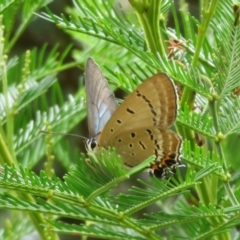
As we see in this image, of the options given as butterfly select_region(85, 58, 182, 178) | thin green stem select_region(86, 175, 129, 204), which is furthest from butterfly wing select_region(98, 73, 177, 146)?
thin green stem select_region(86, 175, 129, 204)

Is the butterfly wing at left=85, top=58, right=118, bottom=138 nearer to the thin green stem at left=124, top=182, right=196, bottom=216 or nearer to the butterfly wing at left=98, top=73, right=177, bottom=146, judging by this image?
the butterfly wing at left=98, top=73, right=177, bottom=146

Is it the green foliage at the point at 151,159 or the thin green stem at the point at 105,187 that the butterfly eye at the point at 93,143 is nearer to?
the green foliage at the point at 151,159

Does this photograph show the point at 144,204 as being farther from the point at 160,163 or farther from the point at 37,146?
the point at 37,146

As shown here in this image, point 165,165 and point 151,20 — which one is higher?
point 151,20

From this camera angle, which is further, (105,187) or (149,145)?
(149,145)

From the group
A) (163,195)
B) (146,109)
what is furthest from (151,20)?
(163,195)

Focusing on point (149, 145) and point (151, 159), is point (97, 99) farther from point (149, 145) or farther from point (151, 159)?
point (151, 159)

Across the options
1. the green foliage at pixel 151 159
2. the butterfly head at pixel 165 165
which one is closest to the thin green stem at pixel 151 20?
the green foliage at pixel 151 159

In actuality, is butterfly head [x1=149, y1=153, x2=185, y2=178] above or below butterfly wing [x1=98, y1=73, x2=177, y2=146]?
below
